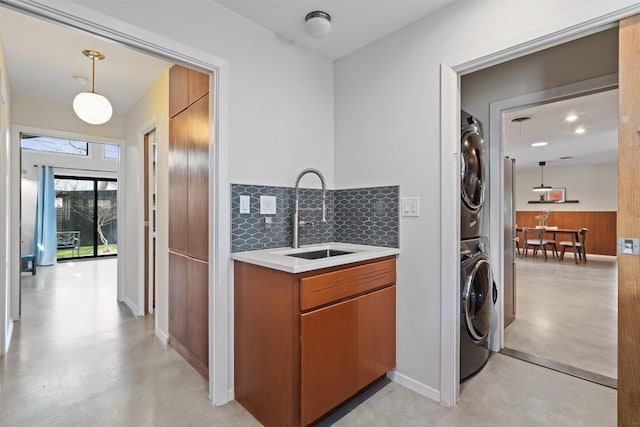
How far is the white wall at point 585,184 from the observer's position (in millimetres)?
8062

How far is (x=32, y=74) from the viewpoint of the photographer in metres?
2.88

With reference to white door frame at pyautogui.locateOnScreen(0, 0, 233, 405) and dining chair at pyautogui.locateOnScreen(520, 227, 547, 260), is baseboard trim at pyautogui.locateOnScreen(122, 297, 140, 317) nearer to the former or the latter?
white door frame at pyautogui.locateOnScreen(0, 0, 233, 405)

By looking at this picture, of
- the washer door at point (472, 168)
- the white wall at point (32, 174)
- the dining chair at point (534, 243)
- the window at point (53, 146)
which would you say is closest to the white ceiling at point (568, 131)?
the washer door at point (472, 168)

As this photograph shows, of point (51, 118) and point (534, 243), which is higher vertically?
point (51, 118)

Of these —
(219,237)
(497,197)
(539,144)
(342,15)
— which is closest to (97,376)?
(219,237)

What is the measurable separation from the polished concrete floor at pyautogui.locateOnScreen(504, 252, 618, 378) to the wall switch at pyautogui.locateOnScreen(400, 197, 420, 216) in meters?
1.68

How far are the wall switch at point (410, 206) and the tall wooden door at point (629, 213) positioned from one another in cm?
95

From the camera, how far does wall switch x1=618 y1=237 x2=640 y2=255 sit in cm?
128

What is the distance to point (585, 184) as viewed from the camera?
331 inches

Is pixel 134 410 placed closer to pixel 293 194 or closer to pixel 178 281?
pixel 178 281

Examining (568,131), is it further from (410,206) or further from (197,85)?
(197,85)

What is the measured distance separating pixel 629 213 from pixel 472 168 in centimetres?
96

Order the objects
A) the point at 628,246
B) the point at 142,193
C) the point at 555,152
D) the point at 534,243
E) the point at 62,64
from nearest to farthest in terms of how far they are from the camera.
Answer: the point at 628,246
the point at 62,64
the point at 142,193
the point at 555,152
the point at 534,243

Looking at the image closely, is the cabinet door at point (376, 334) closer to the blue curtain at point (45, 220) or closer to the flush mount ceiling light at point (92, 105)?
the flush mount ceiling light at point (92, 105)
